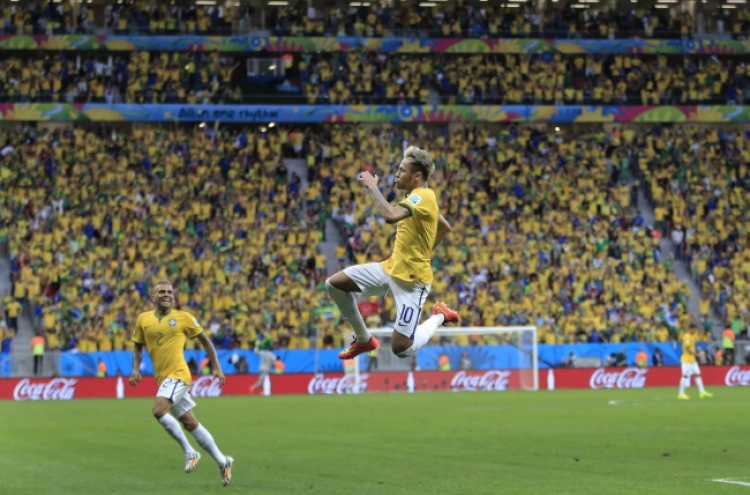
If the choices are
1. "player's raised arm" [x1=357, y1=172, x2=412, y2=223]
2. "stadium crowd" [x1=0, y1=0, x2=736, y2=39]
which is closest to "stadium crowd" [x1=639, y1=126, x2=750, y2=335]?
"stadium crowd" [x1=0, y1=0, x2=736, y2=39]

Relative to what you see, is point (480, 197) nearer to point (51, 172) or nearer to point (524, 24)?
point (524, 24)

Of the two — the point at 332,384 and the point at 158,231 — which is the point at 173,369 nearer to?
the point at 332,384

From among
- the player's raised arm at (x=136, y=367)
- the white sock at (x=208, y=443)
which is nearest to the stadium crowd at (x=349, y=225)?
the player's raised arm at (x=136, y=367)

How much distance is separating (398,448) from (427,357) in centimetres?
2126

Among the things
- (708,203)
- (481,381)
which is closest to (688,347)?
(481,381)

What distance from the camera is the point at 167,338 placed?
A: 49.7 feet

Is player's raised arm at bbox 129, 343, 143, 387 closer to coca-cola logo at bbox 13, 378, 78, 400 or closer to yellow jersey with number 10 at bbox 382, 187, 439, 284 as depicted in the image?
yellow jersey with number 10 at bbox 382, 187, 439, 284

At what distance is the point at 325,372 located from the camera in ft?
131

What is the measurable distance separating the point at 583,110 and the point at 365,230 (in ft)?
42.3

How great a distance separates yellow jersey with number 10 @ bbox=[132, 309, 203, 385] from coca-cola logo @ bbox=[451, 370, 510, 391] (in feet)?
85.9

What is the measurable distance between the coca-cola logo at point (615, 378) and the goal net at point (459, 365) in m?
2.24

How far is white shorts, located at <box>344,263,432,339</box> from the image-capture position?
11031 mm

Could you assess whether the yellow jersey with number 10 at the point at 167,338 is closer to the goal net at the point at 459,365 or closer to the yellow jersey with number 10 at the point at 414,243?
the yellow jersey with number 10 at the point at 414,243

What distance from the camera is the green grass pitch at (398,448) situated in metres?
14.6
